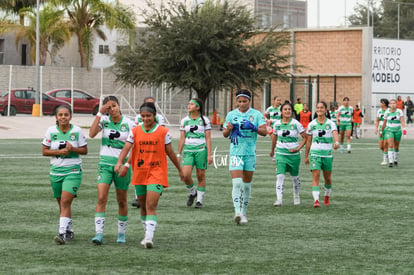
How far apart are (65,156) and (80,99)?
130 ft

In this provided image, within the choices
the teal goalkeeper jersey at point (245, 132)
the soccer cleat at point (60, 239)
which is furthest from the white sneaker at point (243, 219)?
the soccer cleat at point (60, 239)

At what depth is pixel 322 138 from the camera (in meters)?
15.4

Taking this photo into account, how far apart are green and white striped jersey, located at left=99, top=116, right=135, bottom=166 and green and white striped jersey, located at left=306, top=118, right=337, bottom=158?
5.14m

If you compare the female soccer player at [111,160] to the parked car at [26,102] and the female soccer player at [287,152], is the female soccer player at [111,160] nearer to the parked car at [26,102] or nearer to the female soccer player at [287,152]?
the female soccer player at [287,152]

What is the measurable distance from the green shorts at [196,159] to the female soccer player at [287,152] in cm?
126

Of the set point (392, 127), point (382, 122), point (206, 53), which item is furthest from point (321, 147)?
point (206, 53)

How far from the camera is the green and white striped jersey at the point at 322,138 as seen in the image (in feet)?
50.4

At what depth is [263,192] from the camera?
17.4 m

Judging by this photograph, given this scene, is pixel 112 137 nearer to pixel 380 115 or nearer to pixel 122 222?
pixel 122 222

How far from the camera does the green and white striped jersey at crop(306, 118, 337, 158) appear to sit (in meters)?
15.4

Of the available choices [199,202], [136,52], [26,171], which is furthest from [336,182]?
[136,52]

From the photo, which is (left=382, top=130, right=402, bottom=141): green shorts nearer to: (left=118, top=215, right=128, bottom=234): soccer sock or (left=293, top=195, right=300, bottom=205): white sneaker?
(left=293, top=195, right=300, bottom=205): white sneaker

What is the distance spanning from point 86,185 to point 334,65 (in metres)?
41.8

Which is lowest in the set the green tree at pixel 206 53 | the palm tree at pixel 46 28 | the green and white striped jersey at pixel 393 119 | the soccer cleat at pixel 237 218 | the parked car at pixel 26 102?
the soccer cleat at pixel 237 218
